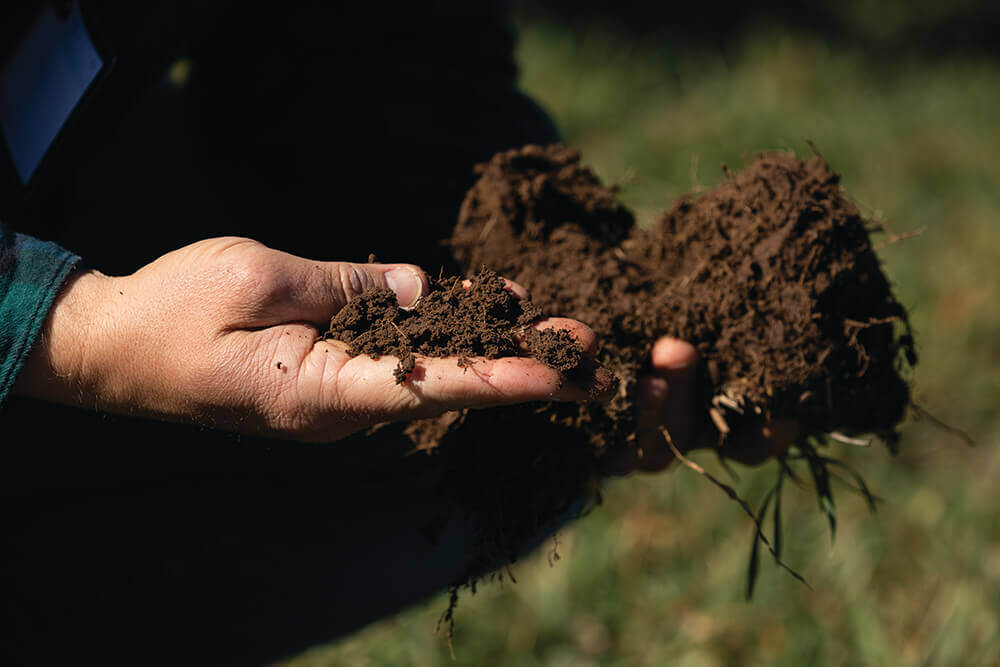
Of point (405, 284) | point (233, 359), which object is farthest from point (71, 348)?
point (405, 284)

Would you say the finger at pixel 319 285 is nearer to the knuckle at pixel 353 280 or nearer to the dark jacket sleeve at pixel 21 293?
the knuckle at pixel 353 280

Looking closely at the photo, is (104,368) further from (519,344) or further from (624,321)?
(624,321)

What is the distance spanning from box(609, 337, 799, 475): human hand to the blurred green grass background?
473 mm

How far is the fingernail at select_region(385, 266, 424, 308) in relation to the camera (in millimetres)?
1216

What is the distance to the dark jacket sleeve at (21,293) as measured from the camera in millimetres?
1026

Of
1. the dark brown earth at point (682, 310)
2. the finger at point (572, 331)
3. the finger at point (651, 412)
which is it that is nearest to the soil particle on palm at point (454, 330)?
the finger at point (572, 331)

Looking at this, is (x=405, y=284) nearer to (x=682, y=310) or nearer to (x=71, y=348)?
(x=71, y=348)

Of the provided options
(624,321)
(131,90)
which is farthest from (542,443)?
(131,90)

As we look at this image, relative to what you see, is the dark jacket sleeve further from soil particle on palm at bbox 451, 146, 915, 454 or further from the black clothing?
soil particle on palm at bbox 451, 146, 915, 454

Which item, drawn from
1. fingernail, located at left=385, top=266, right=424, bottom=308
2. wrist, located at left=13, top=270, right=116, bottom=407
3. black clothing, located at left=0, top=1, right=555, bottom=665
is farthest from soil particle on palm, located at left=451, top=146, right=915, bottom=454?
wrist, located at left=13, top=270, right=116, bottom=407

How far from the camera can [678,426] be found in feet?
5.28

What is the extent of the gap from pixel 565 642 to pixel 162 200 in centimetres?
186

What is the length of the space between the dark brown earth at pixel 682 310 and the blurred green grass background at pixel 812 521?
9.4 inches

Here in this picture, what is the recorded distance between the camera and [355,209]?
5.71 feet
